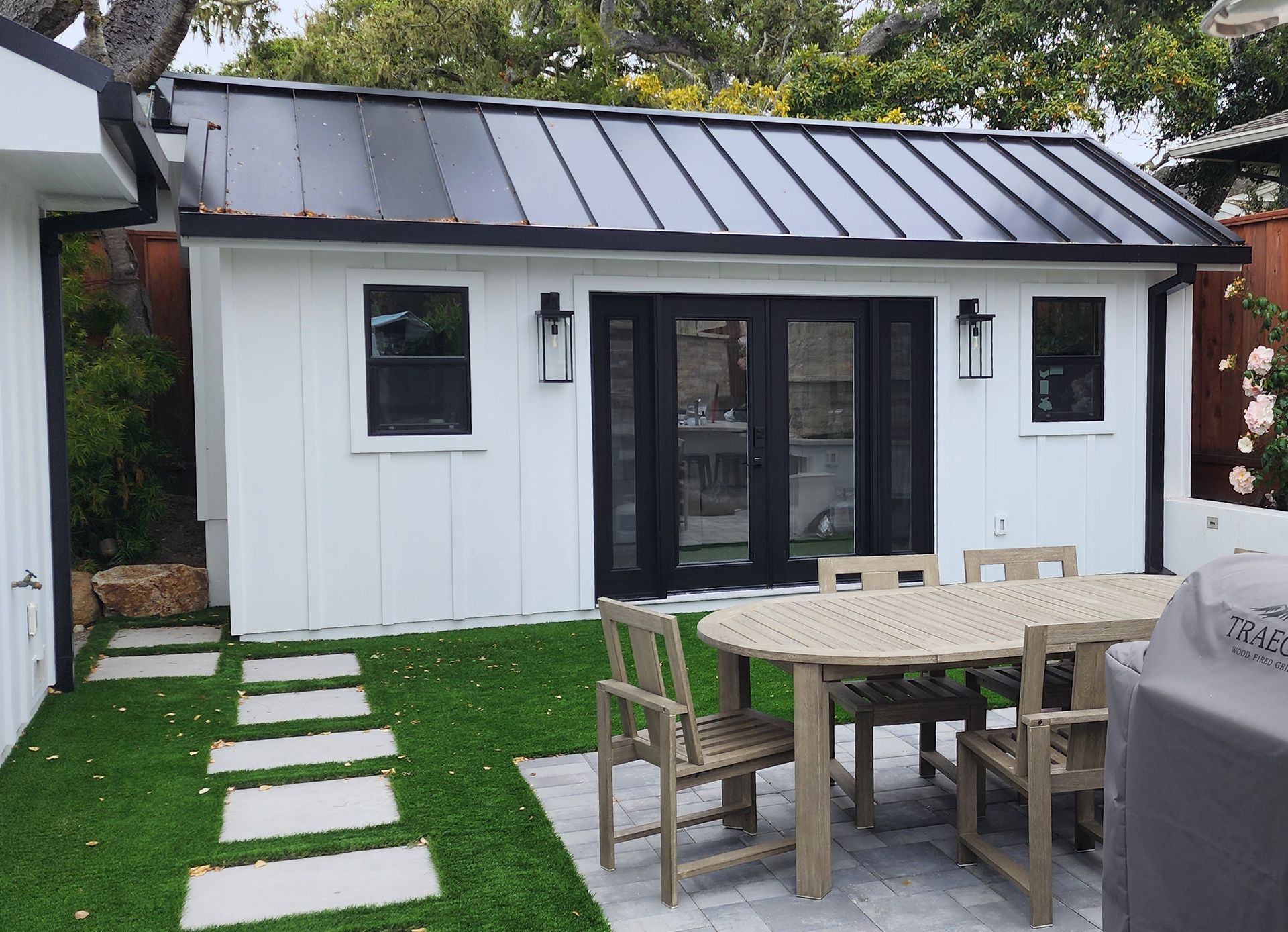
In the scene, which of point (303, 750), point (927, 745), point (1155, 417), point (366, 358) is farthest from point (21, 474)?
point (1155, 417)

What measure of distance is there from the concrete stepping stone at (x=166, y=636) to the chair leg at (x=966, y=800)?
15.6 ft

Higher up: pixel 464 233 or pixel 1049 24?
pixel 1049 24

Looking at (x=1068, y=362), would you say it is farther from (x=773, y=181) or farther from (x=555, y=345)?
(x=555, y=345)

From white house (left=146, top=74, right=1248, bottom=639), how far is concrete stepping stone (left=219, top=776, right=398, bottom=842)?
8.55 ft

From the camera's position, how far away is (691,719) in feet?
10.9

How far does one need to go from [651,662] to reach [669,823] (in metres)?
0.46

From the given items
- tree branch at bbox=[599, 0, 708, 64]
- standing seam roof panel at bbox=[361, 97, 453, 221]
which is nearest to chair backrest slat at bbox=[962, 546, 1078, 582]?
standing seam roof panel at bbox=[361, 97, 453, 221]

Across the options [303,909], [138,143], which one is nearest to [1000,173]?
[138,143]

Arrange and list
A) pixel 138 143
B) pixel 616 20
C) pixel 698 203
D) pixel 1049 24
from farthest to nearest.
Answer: pixel 616 20, pixel 1049 24, pixel 698 203, pixel 138 143

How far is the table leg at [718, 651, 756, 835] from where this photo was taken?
3.84m

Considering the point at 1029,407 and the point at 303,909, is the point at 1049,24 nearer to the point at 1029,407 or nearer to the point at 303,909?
the point at 1029,407

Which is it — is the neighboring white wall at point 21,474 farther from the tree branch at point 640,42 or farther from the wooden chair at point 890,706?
the tree branch at point 640,42

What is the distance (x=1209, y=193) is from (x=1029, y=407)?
1132 centimetres

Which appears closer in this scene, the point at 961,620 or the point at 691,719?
the point at 691,719
